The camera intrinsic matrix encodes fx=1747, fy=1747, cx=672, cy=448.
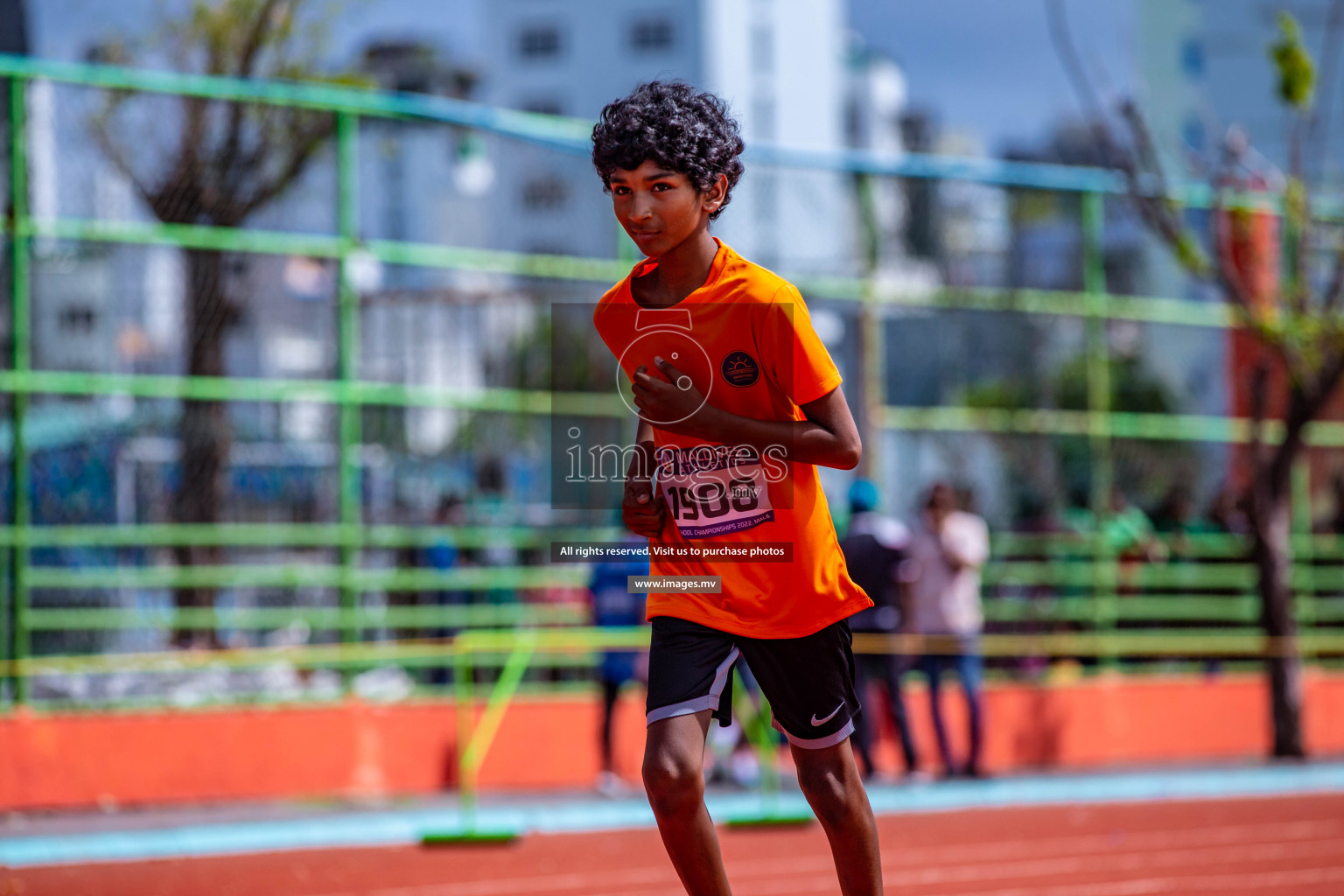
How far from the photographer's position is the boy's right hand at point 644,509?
408 centimetres

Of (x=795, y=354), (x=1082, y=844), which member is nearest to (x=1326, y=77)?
(x=1082, y=844)

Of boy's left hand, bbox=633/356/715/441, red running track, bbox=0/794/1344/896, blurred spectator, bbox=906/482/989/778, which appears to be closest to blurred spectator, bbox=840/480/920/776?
blurred spectator, bbox=906/482/989/778

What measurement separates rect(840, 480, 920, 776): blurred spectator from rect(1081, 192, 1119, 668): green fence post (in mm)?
2356

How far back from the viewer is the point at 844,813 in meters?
3.99

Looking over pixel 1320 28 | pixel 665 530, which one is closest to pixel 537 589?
pixel 665 530

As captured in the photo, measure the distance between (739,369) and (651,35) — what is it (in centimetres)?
7230

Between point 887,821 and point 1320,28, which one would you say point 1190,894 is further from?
point 1320,28

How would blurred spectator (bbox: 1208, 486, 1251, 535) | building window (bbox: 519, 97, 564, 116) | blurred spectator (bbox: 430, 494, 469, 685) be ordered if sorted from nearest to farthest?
blurred spectator (bbox: 430, 494, 469, 685) < blurred spectator (bbox: 1208, 486, 1251, 535) < building window (bbox: 519, 97, 564, 116)

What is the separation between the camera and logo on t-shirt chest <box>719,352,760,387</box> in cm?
401

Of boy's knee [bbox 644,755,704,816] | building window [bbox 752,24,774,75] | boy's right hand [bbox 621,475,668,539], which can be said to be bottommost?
boy's knee [bbox 644,755,704,816]

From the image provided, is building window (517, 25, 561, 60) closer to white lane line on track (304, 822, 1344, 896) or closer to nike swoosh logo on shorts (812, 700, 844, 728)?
white lane line on track (304, 822, 1344, 896)

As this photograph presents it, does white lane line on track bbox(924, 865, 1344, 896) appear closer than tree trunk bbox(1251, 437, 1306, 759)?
Yes

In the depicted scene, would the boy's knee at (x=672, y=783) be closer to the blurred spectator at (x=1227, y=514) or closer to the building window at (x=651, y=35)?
the blurred spectator at (x=1227, y=514)

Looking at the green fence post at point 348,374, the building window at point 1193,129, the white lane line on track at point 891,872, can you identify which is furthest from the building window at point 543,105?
the white lane line on track at point 891,872
